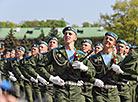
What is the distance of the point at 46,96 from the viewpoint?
7.77m

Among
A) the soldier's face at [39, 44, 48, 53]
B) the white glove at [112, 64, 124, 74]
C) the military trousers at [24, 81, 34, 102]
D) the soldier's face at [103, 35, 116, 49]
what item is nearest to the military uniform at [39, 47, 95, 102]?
the white glove at [112, 64, 124, 74]

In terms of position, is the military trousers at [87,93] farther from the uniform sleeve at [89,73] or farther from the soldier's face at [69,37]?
the soldier's face at [69,37]

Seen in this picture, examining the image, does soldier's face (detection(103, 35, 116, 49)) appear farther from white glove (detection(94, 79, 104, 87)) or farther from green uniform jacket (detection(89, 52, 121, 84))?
white glove (detection(94, 79, 104, 87))

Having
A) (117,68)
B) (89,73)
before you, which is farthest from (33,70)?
(117,68)

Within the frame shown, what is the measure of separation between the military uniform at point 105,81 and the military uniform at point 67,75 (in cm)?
35

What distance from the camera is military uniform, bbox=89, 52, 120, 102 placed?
616 cm

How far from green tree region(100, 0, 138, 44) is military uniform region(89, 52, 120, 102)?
22.1m

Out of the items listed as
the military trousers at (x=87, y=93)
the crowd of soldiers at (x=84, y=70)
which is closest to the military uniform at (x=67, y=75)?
the crowd of soldiers at (x=84, y=70)

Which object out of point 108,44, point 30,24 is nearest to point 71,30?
point 108,44

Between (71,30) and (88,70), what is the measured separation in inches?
40.5

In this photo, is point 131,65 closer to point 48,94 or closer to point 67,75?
point 67,75

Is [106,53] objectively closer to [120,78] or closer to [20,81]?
[120,78]

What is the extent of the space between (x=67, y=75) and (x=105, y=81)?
896mm

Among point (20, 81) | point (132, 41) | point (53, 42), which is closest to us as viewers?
point (53, 42)
